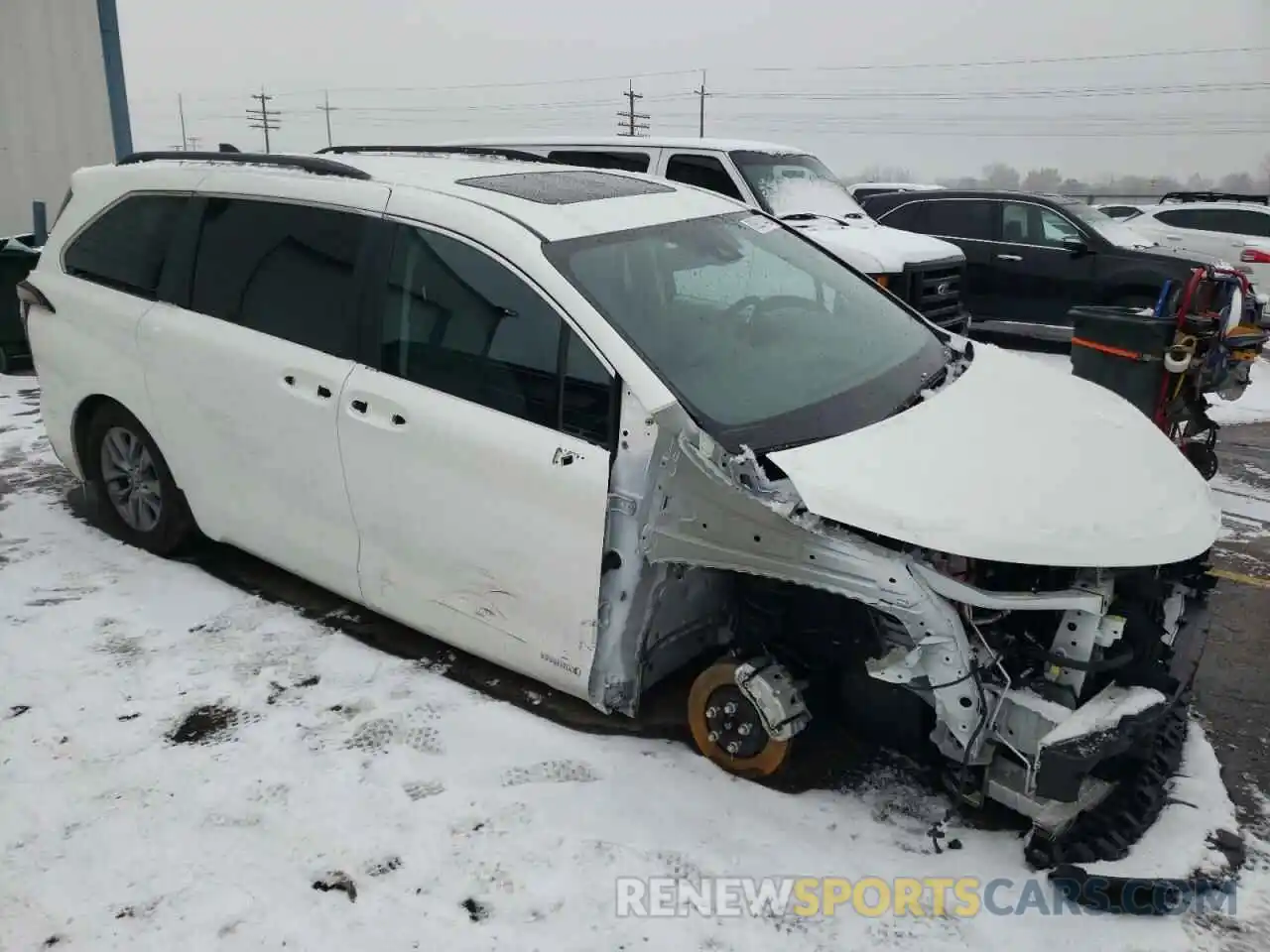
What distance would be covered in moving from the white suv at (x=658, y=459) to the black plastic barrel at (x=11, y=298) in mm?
5469

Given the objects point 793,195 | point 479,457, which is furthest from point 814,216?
point 479,457

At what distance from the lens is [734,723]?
314 cm

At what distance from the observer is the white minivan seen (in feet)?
27.9

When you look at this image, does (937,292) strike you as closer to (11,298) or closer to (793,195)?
(793,195)

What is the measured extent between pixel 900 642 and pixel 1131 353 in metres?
3.75

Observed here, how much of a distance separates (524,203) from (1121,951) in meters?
2.94

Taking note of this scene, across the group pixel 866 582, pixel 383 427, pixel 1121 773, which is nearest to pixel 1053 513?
pixel 866 582

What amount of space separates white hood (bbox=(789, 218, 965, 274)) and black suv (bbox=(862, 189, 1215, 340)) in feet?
6.81

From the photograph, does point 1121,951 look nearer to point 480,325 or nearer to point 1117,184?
point 480,325

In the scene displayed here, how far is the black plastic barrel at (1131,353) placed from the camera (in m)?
5.58

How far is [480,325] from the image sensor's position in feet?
10.9

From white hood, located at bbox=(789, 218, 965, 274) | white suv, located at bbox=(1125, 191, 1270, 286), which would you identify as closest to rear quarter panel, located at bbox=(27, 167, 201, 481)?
white hood, located at bbox=(789, 218, 965, 274)

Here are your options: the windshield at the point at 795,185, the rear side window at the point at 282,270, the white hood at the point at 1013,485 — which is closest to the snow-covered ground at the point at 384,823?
the white hood at the point at 1013,485

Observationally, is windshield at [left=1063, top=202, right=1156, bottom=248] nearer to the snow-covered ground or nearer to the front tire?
the snow-covered ground
